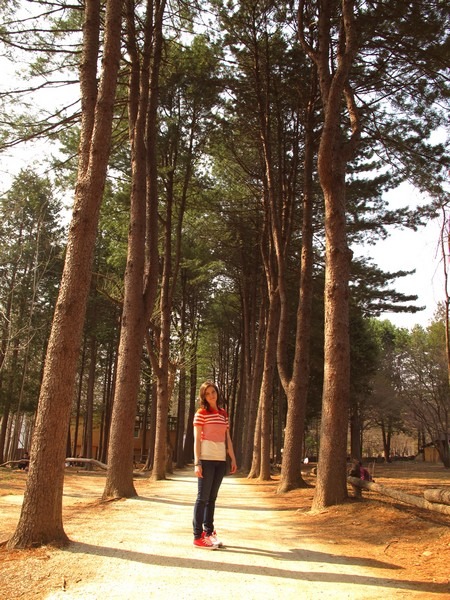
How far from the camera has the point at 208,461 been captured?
5430 millimetres

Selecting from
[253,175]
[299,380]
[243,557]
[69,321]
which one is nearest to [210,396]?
[243,557]

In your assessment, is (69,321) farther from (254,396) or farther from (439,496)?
(254,396)

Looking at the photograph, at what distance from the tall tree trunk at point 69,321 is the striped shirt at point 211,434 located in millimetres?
1377

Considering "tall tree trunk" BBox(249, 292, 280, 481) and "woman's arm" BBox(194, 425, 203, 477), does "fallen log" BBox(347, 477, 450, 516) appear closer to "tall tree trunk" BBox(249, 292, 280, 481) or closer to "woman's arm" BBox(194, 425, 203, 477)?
"woman's arm" BBox(194, 425, 203, 477)

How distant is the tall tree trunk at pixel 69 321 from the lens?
16.4 feet

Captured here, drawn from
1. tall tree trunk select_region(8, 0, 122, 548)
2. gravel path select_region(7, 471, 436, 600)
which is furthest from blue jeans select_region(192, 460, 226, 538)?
tall tree trunk select_region(8, 0, 122, 548)

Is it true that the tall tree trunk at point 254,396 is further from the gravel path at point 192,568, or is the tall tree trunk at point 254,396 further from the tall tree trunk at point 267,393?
the gravel path at point 192,568

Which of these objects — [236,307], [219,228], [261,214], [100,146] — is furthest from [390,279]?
[100,146]

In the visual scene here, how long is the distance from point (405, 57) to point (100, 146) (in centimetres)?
791

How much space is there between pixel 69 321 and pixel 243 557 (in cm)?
289

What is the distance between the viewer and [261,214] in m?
20.1

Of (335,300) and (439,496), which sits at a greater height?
(335,300)

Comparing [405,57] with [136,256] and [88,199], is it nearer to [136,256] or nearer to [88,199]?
[136,256]

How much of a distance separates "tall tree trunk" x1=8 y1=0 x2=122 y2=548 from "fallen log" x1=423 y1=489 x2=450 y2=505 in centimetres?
415
